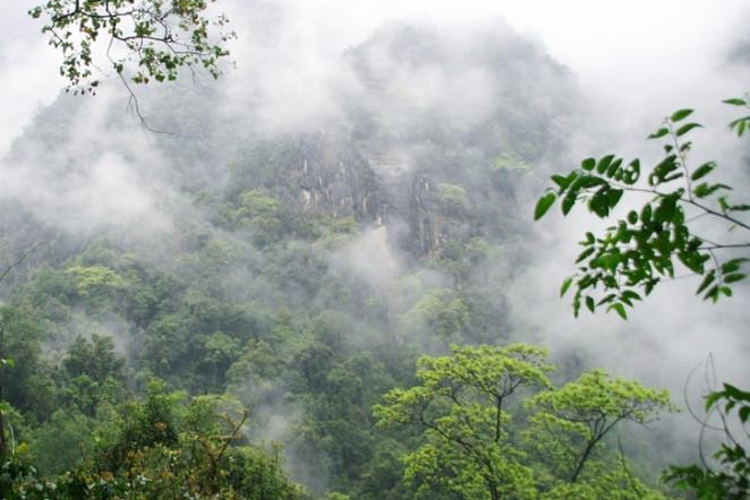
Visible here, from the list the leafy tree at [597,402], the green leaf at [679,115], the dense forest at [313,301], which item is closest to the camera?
the green leaf at [679,115]

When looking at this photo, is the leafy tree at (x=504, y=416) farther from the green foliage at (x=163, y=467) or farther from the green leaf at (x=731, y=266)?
the green leaf at (x=731, y=266)

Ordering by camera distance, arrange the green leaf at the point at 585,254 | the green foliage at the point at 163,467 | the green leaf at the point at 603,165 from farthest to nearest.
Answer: the green foliage at the point at 163,467
the green leaf at the point at 585,254
the green leaf at the point at 603,165

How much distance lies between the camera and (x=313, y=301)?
6209 centimetres

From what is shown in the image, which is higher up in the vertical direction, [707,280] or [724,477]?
[707,280]

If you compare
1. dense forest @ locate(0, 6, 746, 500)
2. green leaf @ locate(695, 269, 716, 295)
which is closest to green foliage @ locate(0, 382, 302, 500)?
dense forest @ locate(0, 6, 746, 500)

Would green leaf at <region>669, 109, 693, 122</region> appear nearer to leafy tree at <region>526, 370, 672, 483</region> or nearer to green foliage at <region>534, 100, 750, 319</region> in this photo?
green foliage at <region>534, 100, 750, 319</region>

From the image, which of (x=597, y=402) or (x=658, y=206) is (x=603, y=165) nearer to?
(x=658, y=206)

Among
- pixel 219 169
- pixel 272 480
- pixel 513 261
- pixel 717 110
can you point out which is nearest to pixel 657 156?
pixel 717 110

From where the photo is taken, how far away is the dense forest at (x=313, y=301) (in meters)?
12.1

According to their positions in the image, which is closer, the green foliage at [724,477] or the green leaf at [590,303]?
the green foliage at [724,477]

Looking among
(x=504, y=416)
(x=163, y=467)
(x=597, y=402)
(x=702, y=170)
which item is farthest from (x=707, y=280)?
(x=504, y=416)

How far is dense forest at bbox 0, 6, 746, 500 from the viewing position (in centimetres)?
1209

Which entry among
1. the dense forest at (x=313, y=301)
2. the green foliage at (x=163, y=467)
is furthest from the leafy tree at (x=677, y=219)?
the green foliage at (x=163, y=467)

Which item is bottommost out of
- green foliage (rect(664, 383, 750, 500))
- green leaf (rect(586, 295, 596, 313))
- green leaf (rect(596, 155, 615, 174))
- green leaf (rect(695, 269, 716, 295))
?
green foliage (rect(664, 383, 750, 500))
